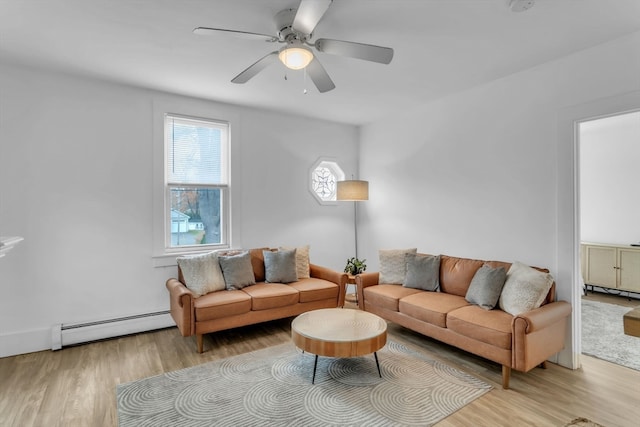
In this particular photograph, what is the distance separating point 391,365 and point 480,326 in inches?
32.6

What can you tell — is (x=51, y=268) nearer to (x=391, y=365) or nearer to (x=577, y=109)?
(x=391, y=365)

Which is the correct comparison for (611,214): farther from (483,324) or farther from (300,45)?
(300,45)

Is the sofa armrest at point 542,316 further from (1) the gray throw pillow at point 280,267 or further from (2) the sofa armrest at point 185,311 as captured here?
(2) the sofa armrest at point 185,311

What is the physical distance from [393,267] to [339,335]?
158 cm

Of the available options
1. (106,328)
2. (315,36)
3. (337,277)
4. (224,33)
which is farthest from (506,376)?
(106,328)

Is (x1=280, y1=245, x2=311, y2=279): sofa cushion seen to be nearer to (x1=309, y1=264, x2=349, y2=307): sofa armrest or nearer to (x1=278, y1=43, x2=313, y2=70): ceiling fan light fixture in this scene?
(x1=309, y1=264, x2=349, y2=307): sofa armrest

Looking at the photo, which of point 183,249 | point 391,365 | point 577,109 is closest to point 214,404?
point 391,365

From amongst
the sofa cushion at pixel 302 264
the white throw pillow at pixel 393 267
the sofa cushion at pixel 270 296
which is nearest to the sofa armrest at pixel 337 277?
the sofa cushion at pixel 302 264

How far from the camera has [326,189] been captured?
519cm

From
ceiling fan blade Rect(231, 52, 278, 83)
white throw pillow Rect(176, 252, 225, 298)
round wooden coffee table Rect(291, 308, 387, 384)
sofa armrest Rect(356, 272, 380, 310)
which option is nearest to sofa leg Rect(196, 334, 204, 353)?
white throw pillow Rect(176, 252, 225, 298)

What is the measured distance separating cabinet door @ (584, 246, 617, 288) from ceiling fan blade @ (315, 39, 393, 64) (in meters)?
5.02

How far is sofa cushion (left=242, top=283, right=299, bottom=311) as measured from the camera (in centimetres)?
338

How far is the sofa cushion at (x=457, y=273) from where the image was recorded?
337 cm

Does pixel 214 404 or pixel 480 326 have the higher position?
pixel 480 326
